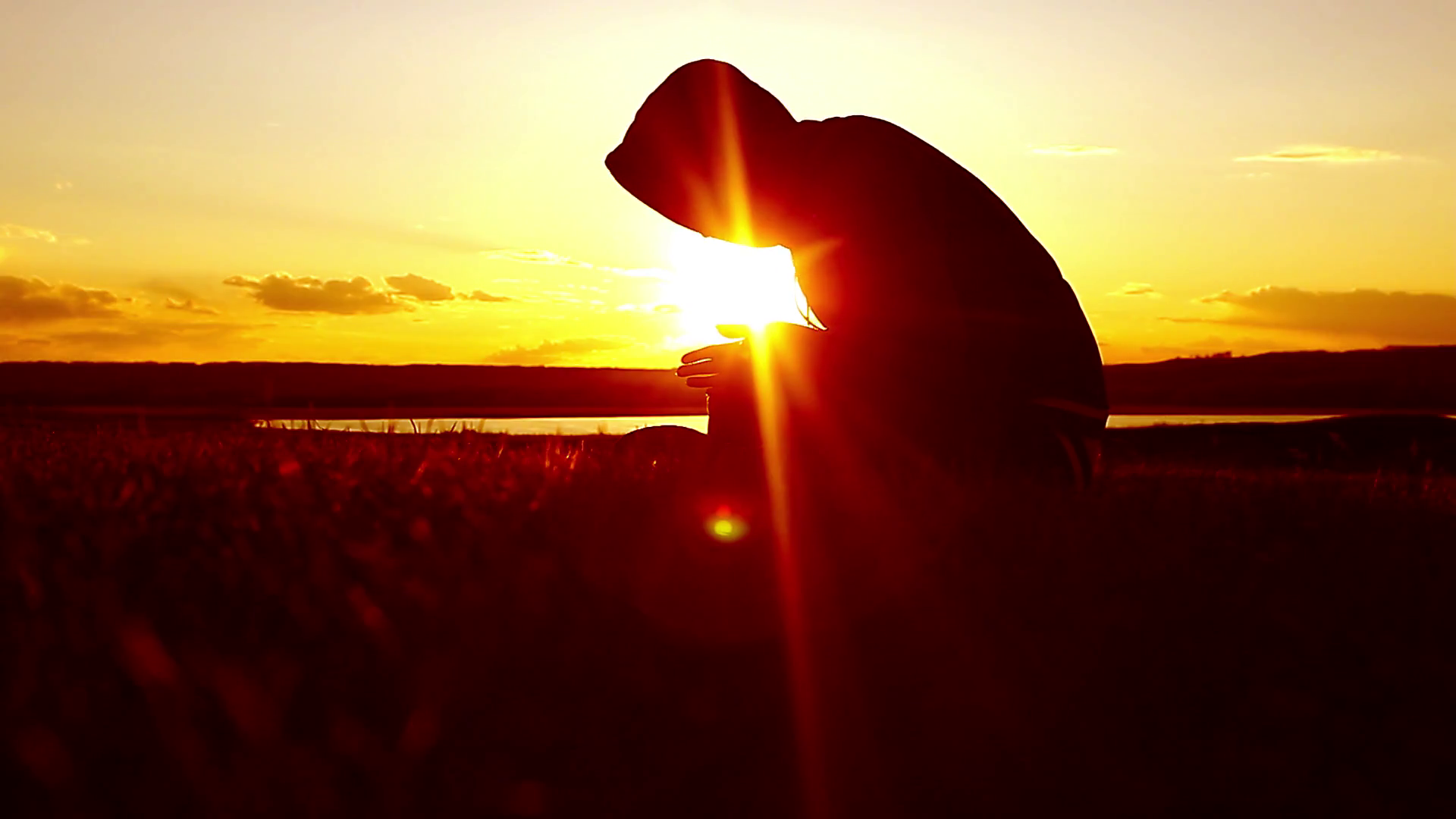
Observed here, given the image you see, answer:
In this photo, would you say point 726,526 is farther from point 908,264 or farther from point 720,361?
point 908,264

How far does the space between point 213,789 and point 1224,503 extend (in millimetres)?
5345

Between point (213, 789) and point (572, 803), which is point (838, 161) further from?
point (213, 789)

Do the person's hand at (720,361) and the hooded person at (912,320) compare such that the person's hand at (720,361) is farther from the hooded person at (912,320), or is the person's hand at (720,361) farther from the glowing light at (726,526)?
the glowing light at (726,526)

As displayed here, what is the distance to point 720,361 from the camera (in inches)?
225

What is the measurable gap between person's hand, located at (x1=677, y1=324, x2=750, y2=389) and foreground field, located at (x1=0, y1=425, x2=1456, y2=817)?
41.5 inches

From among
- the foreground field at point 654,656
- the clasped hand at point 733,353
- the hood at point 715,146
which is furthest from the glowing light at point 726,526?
the hood at point 715,146

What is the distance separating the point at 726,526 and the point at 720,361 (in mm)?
1602

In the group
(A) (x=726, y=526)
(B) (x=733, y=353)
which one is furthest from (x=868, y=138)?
(A) (x=726, y=526)

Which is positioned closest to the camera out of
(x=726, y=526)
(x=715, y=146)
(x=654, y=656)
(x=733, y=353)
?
(x=654, y=656)

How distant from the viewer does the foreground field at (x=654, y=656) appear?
2.53 metres

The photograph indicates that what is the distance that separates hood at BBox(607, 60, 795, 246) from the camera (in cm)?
638

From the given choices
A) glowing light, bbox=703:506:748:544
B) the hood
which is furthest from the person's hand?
glowing light, bbox=703:506:748:544

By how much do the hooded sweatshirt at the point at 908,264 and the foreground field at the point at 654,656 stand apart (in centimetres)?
113

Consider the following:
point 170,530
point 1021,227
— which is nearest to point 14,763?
point 170,530
